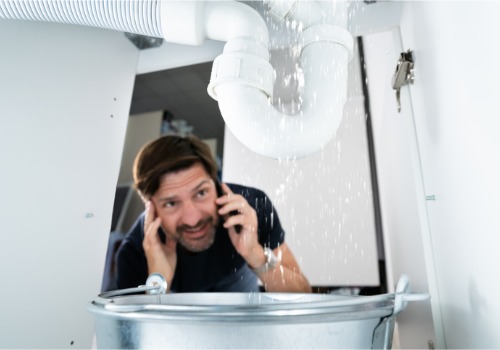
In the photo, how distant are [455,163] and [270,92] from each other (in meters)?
0.30

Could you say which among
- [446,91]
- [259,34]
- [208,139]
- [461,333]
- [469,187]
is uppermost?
[208,139]

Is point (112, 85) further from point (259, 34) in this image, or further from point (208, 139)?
point (208, 139)

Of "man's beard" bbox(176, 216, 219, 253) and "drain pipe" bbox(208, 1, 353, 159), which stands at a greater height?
"drain pipe" bbox(208, 1, 353, 159)

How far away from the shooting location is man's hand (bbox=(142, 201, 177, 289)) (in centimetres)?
98

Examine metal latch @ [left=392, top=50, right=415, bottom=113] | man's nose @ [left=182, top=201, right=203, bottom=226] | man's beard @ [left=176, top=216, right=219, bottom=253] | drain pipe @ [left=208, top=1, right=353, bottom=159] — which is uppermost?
metal latch @ [left=392, top=50, right=415, bottom=113]

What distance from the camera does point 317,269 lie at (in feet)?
4.30

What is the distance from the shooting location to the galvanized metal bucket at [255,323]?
268 mm

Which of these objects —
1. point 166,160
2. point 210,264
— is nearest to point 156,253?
point 210,264

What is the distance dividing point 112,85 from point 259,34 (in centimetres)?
46

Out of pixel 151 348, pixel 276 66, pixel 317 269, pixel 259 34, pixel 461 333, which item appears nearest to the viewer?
pixel 151 348

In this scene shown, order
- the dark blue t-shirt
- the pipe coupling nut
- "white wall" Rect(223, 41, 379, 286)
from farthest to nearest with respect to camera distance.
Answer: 1. "white wall" Rect(223, 41, 379, 286)
2. the dark blue t-shirt
3. the pipe coupling nut

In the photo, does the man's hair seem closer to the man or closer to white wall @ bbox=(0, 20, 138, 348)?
the man

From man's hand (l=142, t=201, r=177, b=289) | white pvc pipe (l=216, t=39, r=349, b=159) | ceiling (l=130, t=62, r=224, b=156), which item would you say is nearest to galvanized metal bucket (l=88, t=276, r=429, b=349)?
white pvc pipe (l=216, t=39, r=349, b=159)

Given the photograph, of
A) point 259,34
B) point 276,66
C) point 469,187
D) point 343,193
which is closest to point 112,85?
point 259,34
